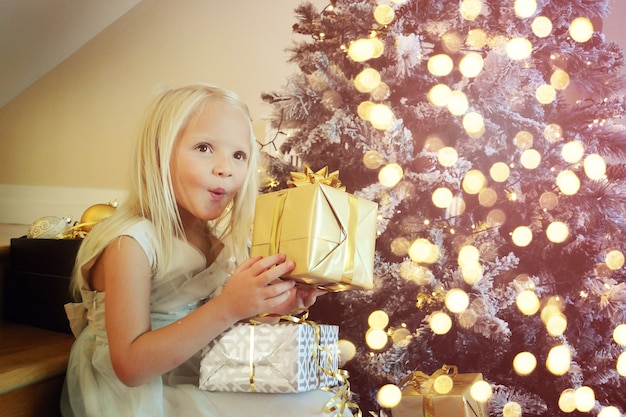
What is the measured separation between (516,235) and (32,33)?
186cm

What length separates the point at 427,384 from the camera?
3.96 ft

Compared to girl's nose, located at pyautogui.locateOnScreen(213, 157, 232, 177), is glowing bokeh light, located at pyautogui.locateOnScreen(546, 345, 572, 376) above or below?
below

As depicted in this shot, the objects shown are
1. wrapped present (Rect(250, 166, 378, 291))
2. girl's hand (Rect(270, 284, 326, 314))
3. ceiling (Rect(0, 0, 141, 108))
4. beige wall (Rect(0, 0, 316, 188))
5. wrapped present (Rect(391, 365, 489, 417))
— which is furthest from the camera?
beige wall (Rect(0, 0, 316, 188))

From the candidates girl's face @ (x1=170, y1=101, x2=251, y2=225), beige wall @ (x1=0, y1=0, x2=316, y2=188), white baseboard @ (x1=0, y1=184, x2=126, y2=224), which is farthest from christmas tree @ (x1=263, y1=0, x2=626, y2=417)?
white baseboard @ (x1=0, y1=184, x2=126, y2=224)

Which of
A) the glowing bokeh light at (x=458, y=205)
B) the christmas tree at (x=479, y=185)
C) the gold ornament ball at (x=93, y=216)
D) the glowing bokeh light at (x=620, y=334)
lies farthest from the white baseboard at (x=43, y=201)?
the glowing bokeh light at (x=620, y=334)

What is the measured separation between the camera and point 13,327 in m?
1.36

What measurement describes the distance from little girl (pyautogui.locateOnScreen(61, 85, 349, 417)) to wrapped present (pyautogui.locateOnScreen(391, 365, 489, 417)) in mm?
338

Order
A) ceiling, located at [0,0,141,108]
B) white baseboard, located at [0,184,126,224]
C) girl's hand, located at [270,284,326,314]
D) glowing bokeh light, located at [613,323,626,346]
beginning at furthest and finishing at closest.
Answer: white baseboard, located at [0,184,126,224] → ceiling, located at [0,0,141,108] → glowing bokeh light, located at [613,323,626,346] → girl's hand, located at [270,284,326,314]

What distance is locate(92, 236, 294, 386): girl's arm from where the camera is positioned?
0.83 metres

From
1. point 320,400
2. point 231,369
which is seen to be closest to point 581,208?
point 320,400

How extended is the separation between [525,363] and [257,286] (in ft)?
2.65

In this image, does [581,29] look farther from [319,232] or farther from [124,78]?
[124,78]

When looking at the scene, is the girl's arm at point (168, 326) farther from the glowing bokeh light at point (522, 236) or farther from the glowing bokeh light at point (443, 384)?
the glowing bokeh light at point (522, 236)

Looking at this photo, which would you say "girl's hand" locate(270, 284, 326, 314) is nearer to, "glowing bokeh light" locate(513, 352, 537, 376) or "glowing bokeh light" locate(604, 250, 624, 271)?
"glowing bokeh light" locate(513, 352, 537, 376)
